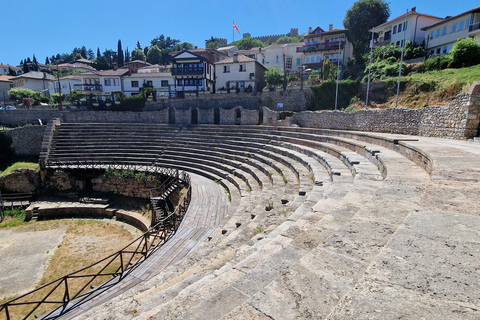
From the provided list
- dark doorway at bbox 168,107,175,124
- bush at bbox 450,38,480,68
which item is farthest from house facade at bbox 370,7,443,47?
dark doorway at bbox 168,107,175,124

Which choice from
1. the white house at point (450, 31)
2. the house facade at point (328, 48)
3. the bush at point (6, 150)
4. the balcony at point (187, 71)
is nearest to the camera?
the white house at point (450, 31)

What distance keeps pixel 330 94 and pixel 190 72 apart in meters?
19.1

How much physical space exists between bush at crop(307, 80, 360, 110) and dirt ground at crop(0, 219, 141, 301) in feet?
65.3

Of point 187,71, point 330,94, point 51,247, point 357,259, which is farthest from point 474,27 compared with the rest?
point 51,247

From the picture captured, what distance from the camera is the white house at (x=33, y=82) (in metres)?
48.0

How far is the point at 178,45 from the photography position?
93.8m

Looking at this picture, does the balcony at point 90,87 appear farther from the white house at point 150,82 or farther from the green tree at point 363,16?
→ the green tree at point 363,16

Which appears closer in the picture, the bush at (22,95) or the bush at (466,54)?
the bush at (466,54)

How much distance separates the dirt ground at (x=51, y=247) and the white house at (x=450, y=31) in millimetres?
33098

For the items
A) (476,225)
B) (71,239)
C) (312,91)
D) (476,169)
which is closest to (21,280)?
(71,239)

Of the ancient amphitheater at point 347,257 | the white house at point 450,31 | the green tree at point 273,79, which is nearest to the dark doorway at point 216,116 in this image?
the green tree at point 273,79

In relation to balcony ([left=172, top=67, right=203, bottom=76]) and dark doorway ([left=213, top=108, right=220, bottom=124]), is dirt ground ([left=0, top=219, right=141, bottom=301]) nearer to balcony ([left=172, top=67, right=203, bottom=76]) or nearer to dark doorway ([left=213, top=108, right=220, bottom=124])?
dark doorway ([left=213, top=108, right=220, bottom=124])

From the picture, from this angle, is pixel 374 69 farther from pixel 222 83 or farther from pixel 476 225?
pixel 476 225

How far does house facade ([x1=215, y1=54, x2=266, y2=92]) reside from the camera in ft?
107
